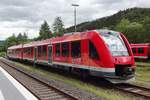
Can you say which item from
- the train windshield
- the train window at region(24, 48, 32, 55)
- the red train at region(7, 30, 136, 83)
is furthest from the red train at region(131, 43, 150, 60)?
the train windshield

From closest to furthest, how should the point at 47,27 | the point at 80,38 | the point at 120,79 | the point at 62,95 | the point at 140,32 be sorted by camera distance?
the point at 62,95 → the point at 120,79 → the point at 80,38 → the point at 140,32 → the point at 47,27

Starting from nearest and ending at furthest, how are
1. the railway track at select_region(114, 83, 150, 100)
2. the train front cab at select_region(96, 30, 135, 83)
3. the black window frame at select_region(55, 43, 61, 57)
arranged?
the railway track at select_region(114, 83, 150, 100) → the train front cab at select_region(96, 30, 135, 83) → the black window frame at select_region(55, 43, 61, 57)

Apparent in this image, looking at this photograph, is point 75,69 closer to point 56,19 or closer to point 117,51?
point 117,51

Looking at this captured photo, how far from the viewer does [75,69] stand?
20.6 metres

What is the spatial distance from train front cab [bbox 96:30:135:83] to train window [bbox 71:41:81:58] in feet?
7.99

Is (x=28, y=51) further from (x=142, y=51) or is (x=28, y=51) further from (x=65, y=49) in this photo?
(x=65, y=49)

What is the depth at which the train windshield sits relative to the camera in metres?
16.7

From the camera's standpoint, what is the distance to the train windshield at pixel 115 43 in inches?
656

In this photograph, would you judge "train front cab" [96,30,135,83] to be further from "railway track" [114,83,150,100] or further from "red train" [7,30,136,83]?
"railway track" [114,83,150,100]

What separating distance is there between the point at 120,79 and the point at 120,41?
2252mm

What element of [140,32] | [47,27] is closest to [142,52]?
[140,32]

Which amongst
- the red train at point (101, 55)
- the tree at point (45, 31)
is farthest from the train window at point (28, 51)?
the tree at point (45, 31)

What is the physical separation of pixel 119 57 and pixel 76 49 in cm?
432

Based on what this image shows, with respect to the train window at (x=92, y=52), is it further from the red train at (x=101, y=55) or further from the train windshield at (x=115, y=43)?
the train windshield at (x=115, y=43)
